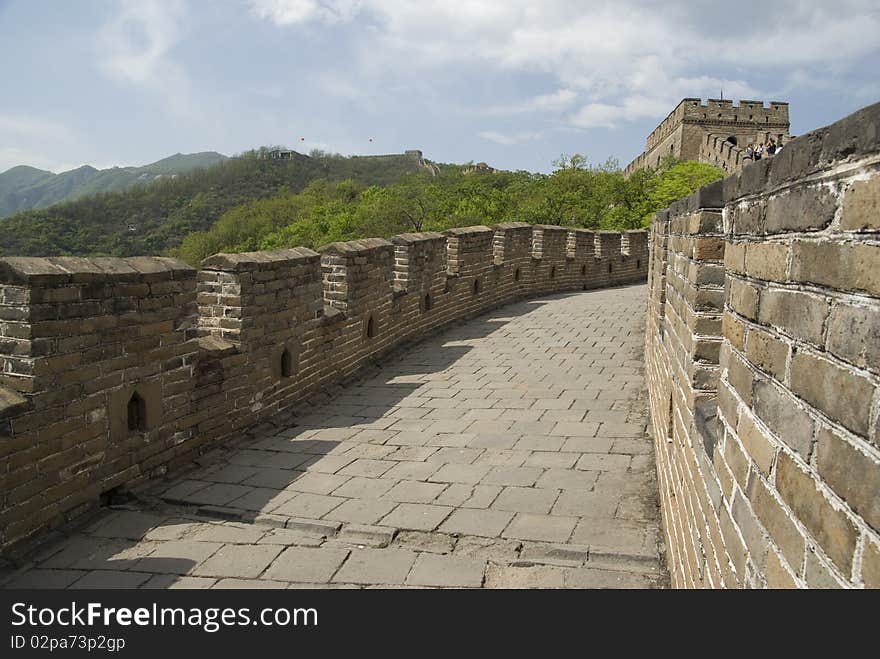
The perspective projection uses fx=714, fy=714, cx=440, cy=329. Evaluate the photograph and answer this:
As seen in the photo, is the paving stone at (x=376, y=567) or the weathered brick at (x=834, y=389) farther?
the paving stone at (x=376, y=567)

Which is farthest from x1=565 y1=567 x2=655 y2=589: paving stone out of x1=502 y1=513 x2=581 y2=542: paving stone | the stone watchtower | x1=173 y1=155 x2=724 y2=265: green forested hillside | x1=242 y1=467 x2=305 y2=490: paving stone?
the stone watchtower

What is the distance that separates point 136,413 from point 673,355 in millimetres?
3445

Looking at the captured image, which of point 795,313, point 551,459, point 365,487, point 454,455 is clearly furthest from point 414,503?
point 795,313

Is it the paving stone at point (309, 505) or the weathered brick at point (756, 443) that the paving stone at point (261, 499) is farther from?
the weathered brick at point (756, 443)

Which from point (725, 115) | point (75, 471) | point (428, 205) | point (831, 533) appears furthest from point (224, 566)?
point (725, 115)

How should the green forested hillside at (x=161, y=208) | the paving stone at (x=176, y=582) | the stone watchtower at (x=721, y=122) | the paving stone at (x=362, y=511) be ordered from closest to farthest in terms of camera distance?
1. the paving stone at (x=176, y=582)
2. the paving stone at (x=362, y=511)
3. the stone watchtower at (x=721, y=122)
4. the green forested hillside at (x=161, y=208)

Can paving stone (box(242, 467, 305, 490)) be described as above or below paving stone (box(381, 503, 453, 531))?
below

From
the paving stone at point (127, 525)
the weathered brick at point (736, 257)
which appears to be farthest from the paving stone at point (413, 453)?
the weathered brick at point (736, 257)

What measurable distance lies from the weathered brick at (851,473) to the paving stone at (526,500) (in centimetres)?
316

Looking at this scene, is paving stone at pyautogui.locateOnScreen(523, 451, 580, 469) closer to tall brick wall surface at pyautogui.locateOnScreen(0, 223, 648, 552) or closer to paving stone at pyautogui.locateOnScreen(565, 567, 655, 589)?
paving stone at pyautogui.locateOnScreen(565, 567, 655, 589)

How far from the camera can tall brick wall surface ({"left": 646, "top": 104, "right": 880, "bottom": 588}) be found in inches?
40.3

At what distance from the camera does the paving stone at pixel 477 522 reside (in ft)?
12.9

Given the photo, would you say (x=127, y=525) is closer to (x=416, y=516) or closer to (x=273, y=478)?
(x=273, y=478)
